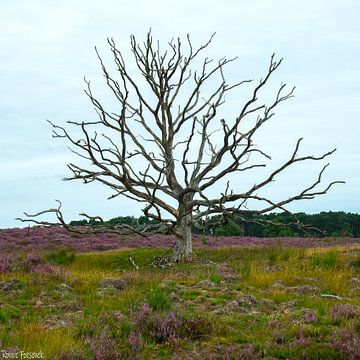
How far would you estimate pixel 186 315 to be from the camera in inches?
306

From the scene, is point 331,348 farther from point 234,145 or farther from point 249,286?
point 234,145

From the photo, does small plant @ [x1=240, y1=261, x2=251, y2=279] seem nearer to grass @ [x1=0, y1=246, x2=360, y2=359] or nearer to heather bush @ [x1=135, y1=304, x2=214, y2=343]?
grass @ [x1=0, y1=246, x2=360, y2=359]

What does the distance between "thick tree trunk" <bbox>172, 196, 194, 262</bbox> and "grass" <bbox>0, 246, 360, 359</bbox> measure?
4359 mm

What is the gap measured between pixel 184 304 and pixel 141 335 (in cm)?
234

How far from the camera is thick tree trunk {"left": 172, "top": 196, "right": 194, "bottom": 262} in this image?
1847cm

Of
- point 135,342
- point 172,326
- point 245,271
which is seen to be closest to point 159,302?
point 172,326

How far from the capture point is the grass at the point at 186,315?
6.59 metres

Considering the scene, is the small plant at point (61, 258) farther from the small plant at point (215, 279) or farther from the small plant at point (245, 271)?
the small plant at point (215, 279)

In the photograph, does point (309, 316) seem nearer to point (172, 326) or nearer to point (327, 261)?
point (172, 326)

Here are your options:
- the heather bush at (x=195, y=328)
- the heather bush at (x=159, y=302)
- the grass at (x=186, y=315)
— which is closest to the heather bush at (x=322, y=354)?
the grass at (x=186, y=315)

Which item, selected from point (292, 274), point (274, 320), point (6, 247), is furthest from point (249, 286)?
point (6, 247)

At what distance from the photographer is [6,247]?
91.1ft

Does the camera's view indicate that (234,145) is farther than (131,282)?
Yes

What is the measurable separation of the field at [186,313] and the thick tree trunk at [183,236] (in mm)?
3331
